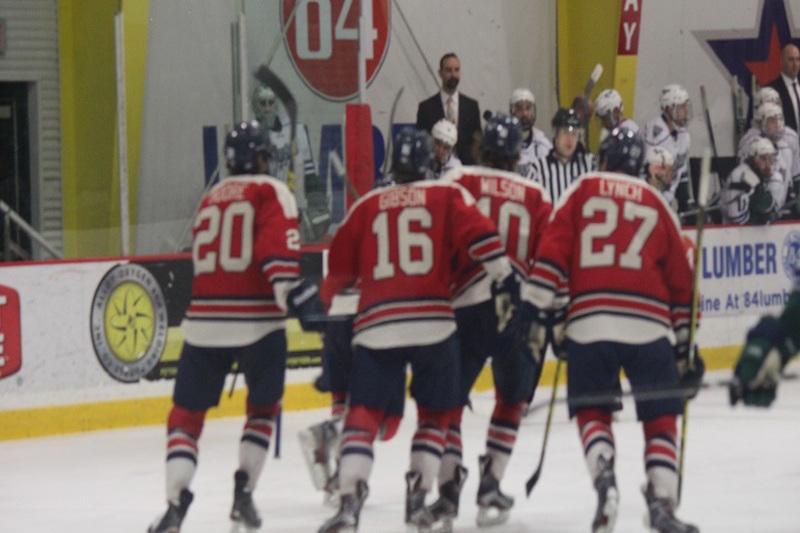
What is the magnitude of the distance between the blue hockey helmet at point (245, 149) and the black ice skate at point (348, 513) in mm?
1221

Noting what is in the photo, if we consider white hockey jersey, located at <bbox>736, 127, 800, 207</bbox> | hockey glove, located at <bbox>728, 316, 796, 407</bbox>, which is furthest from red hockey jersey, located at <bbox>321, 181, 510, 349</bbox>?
white hockey jersey, located at <bbox>736, 127, 800, 207</bbox>

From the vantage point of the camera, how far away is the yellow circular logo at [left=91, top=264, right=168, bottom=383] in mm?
9883

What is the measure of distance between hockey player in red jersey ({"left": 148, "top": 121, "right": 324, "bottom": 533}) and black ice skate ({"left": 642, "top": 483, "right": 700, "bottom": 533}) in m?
1.31

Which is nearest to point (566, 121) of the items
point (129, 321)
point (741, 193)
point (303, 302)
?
point (741, 193)

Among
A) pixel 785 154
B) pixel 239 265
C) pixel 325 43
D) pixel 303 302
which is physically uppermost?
pixel 325 43

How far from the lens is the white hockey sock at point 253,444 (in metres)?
7.11

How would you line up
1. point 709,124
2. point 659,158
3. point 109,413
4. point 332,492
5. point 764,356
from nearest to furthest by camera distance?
point 764,356 < point 332,492 < point 109,413 < point 659,158 < point 709,124

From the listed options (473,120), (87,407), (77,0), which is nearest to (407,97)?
(473,120)

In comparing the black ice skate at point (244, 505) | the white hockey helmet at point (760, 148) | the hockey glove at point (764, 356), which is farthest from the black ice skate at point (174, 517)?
the white hockey helmet at point (760, 148)

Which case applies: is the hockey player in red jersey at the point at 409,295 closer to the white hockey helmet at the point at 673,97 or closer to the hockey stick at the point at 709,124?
the white hockey helmet at the point at 673,97

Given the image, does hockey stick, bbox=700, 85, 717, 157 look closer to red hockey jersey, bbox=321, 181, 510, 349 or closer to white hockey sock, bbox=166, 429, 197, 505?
red hockey jersey, bbox=321, 181, 510, 349

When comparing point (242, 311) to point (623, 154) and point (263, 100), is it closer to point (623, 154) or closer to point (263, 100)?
point (623, 154)

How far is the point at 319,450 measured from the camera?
788 cm

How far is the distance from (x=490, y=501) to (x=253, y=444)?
3.00ft
